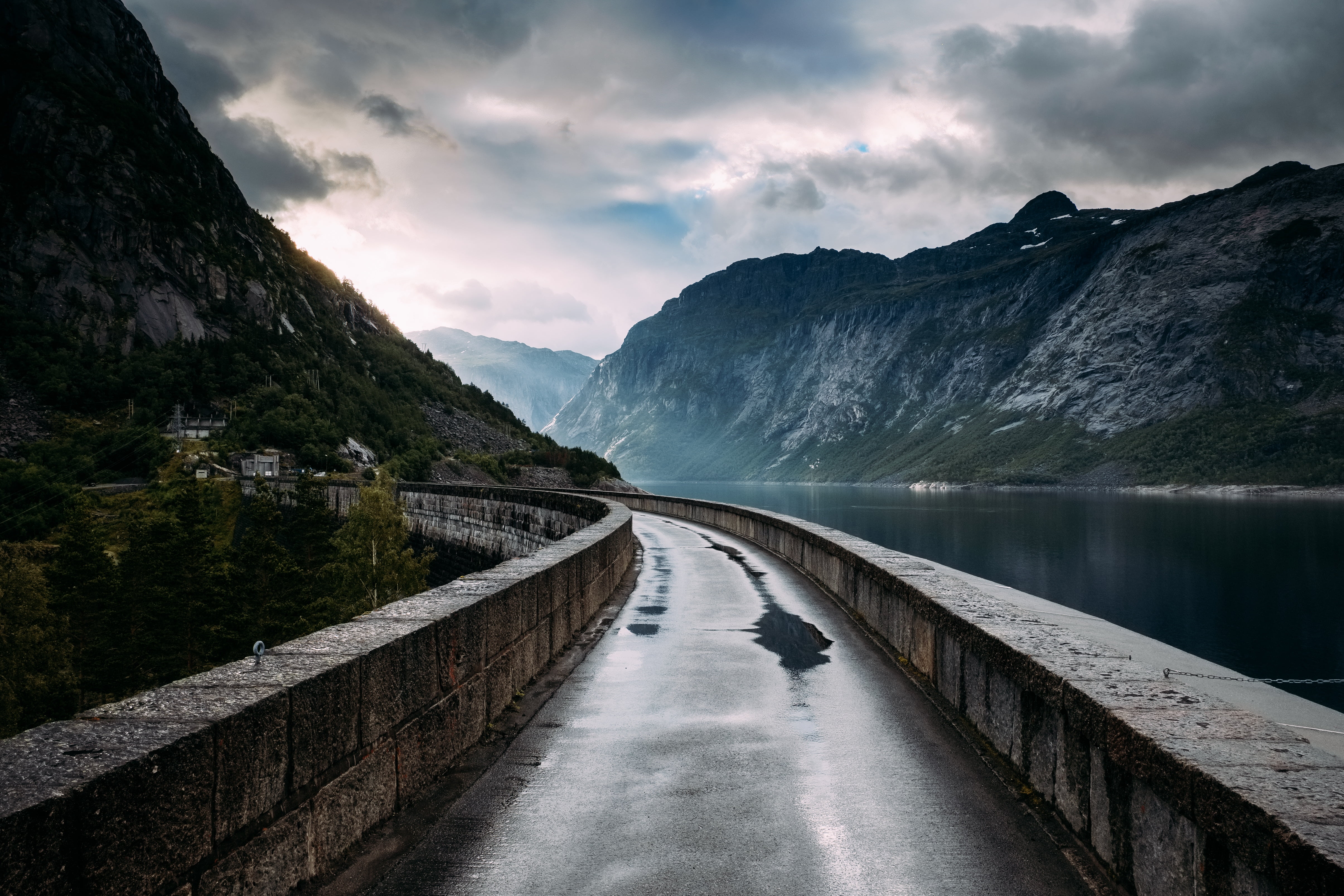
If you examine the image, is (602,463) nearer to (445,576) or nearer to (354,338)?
(445,576)

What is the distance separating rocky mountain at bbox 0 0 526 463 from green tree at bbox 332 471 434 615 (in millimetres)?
59848

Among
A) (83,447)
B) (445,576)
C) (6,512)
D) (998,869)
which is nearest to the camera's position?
(998,869)

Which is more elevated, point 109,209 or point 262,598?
point 109,209

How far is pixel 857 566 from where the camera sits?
14.4m

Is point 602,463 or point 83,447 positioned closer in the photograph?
point 602,463

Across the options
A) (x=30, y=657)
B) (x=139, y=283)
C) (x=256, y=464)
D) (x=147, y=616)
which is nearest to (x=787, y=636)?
(x=30, y=657)

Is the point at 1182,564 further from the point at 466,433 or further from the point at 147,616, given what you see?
the point at 466,433

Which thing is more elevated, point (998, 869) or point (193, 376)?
point (193, 376)

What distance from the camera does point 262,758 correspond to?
13.8 ft

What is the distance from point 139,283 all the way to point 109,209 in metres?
13.9

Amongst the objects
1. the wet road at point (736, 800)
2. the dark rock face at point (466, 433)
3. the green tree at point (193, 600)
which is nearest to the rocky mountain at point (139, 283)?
the dark rock face at point (466, 433)

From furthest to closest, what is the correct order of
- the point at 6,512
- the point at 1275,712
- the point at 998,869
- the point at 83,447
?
the point at 83,447
the point at 6,512
the point at 1275,712
the point at 998,869

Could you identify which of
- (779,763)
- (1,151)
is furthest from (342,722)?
(1,151)

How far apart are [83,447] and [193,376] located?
75.1 ft
